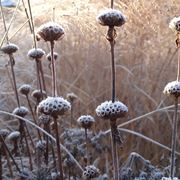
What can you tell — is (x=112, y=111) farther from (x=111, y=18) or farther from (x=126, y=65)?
(x=126, y=65)

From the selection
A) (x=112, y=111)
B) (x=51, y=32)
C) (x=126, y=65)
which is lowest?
(x=112, y=111)

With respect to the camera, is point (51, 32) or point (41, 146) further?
point (41, 146)

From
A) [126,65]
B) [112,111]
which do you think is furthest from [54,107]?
[126,65]

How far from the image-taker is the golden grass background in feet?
6.99

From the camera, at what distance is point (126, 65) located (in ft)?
8.25

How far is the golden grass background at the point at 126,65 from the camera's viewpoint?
2.13 meters

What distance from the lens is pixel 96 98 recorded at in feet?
7.35

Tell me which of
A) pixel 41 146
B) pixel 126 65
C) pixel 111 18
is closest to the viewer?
pixel 111 18

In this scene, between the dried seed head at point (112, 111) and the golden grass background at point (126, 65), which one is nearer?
the dried seed head at point (112, 111)

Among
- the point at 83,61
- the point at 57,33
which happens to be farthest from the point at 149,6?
the point at 57,33

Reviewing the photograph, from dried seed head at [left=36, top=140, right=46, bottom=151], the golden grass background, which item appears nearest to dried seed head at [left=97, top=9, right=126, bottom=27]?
dried seed head at [left=36, top=140, right=46, bottom=151]

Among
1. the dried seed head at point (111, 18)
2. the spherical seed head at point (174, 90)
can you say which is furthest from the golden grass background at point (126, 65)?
the dried seed head at point (111, 18)

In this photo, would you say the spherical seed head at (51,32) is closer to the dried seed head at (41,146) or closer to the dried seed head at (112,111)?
the dried seed head at (112,111)

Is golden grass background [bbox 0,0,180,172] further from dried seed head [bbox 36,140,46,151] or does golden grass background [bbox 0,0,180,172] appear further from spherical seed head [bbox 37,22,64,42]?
spherical seed head [bbox 37,22,64,42]
